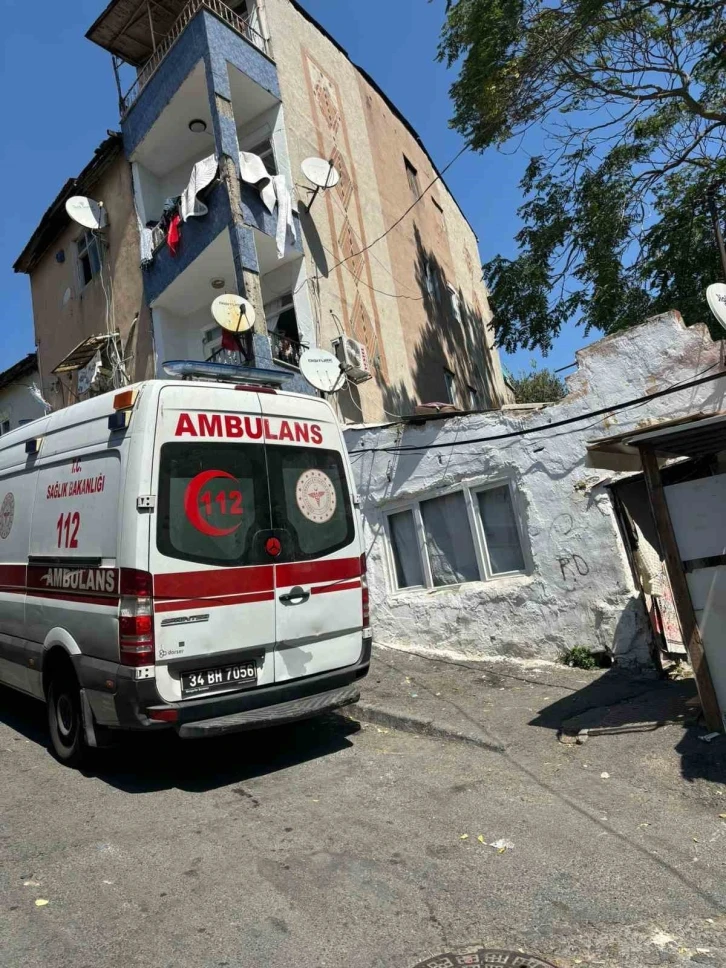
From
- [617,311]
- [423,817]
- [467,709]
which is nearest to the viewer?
[423,817]

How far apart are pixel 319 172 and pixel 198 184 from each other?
2.08 meters

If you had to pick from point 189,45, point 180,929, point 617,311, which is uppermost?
point 189,45

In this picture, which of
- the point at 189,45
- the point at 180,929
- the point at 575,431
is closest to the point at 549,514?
the point at 575,431

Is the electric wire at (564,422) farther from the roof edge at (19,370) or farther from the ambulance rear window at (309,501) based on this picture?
the roof edge at (19,370)

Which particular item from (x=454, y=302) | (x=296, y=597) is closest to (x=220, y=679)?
(x=296, y=597)

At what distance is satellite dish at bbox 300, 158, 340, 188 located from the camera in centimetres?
1184

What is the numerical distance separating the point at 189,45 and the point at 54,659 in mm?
10894

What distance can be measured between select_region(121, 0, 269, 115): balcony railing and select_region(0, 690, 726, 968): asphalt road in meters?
12.1

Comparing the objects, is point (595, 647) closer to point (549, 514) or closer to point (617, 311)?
point (549, 514)

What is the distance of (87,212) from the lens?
14.2 m

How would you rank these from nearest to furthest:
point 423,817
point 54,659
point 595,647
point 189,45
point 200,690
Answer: point 423,817 → point 200,690 → point 54,659 → point 595,647 → point 189,45

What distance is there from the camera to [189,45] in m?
11.8

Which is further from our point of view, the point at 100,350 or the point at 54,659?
the point at 100,350

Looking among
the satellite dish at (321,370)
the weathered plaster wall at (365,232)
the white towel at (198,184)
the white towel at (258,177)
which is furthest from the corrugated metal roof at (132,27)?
the satellite dish at (321,370)
